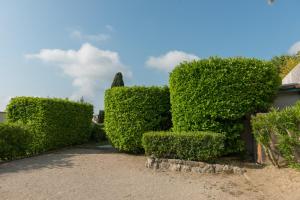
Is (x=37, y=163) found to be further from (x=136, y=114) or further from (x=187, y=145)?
(x=187, y=145)

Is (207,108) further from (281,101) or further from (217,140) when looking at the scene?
(281,101)

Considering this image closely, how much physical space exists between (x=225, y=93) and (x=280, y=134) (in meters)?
2.58

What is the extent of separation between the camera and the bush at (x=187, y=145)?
10.6 meters

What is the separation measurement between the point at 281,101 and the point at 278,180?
15.0ft

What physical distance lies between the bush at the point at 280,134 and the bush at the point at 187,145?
140 centimetres

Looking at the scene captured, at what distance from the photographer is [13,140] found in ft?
39.4

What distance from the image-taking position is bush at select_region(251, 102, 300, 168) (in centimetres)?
927

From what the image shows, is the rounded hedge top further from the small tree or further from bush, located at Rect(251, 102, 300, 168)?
the small tree

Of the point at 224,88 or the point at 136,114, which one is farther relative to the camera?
the point at 136,114

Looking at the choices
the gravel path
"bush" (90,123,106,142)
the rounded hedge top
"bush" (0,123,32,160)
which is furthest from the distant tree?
"bush" (0,123,32,160)

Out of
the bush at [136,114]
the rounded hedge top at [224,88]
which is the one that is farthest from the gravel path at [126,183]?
the rounded hedge top at [224,88]

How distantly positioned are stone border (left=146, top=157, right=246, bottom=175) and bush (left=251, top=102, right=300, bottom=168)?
3.86ft

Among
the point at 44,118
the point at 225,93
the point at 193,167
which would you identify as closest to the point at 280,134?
the point at 225,93

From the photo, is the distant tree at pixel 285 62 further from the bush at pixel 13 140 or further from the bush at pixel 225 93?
the bush at pixel 13 140
